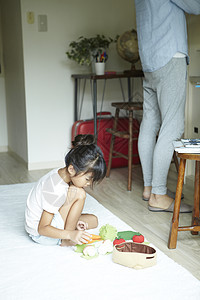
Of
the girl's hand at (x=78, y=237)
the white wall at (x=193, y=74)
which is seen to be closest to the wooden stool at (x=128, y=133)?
the white wall at (x=193, y=74)

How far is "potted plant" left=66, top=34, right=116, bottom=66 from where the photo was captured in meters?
3.49

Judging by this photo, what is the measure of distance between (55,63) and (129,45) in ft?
2.24

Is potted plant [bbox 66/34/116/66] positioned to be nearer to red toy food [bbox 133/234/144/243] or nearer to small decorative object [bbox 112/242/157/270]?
red toy food [bbox 133/234/144/243]

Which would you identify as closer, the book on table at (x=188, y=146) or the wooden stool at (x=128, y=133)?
the book on table at (x=188, y=146)

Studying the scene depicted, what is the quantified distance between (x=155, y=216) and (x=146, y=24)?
111cm

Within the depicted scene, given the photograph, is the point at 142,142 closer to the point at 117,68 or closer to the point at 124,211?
the point at 124,211

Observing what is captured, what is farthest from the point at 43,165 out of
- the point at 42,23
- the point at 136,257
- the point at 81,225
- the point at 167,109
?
the point at 136,257

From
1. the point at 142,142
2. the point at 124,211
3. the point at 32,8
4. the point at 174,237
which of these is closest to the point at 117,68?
the point at 32,8

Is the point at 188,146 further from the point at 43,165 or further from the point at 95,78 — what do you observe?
the point at 43,165

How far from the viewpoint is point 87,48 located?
349 centimetres

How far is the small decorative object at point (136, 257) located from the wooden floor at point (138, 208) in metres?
0.17

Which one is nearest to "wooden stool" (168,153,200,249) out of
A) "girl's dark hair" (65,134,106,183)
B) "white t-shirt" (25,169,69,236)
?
"girl's dark hair" (65,134,106,183)

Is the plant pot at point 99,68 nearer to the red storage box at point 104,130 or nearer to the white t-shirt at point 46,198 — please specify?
the red storage box at point 104,130

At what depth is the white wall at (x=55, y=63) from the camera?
3.60 metres
